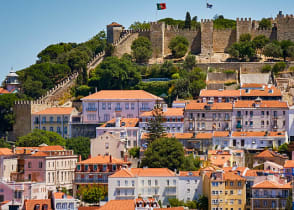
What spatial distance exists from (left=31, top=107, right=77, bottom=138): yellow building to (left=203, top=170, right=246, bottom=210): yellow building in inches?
984

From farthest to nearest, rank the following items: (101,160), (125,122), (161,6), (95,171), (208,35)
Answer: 1. (208,35)
2. (161,6)
3. (125,122)
4. (101,160)
5. (95,171)

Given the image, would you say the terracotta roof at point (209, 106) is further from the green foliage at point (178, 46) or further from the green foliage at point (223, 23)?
the green foliage at point (223, 23)

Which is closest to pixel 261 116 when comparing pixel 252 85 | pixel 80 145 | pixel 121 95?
pixel 252 85

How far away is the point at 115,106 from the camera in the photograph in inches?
3457

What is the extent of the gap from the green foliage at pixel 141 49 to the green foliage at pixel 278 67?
13809 mm

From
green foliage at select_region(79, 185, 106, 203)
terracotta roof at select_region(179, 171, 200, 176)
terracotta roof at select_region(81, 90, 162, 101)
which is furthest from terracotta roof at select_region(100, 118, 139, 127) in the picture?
green foliage at select_region(79, 185, 106, 203)

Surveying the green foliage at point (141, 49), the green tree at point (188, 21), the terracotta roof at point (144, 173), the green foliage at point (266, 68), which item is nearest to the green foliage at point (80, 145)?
the terracotta roof at point (144, 173)

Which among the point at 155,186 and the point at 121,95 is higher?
the point at 121,95

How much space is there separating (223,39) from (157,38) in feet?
22.9

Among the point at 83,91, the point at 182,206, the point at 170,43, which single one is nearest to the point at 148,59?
the point at 170,43

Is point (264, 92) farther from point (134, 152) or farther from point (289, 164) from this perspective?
point (289, 164)

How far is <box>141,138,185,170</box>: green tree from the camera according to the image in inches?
2840

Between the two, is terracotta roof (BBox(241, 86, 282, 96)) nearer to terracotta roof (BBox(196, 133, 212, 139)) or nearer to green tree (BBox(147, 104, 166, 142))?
terracotta roof (BBox(196, 133, 212, 139))

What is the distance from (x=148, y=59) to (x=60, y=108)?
1514cm
